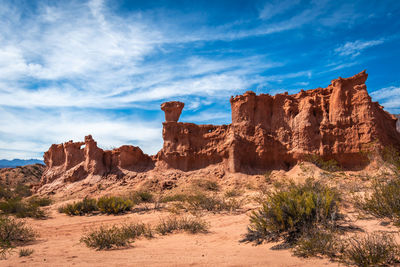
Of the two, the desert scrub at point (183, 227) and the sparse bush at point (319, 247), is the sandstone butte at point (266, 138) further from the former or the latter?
the sparse bush at point (319, 247)

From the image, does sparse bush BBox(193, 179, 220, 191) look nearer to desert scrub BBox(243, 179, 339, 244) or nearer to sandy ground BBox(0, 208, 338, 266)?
sandy ground BBox(0, 208, 338, 266)

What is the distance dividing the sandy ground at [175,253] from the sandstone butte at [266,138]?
1444cm

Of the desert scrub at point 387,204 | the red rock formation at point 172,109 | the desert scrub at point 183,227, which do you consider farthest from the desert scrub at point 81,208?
the red rock formation at point 172,109

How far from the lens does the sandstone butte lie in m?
19.4

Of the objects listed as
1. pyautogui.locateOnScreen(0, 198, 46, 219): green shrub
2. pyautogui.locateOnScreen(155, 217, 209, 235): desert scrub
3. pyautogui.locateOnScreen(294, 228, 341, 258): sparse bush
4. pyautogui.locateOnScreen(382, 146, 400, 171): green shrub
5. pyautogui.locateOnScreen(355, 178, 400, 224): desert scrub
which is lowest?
pyautogui.locateOnScreen(0, 198, 46, 219): green shrub

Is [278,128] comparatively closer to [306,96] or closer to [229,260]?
[306,96]

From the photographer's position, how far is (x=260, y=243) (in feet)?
17.7

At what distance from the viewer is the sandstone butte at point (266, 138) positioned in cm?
1938

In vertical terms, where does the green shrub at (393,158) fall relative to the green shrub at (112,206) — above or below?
above

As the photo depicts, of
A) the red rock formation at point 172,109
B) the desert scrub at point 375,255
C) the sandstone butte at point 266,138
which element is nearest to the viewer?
the desert scrub at point 375,255

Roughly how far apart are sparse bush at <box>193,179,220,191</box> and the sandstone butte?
2476mm

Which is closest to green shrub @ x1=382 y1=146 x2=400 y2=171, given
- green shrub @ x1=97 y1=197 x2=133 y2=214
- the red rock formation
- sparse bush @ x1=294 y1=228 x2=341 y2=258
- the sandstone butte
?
the sandstone butte

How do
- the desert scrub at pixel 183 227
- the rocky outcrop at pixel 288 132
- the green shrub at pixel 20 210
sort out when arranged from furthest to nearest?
the rocky outcrop at pixel 288 132 < the green shrub at pixel 20 210 < the desert scrub at pixel 183 227

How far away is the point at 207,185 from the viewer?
19516 mm
